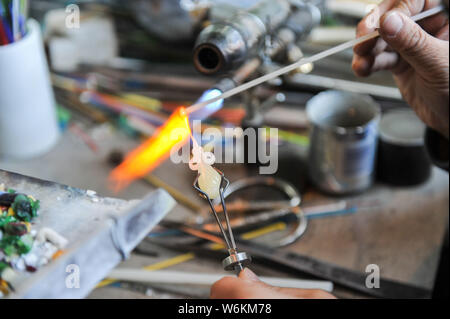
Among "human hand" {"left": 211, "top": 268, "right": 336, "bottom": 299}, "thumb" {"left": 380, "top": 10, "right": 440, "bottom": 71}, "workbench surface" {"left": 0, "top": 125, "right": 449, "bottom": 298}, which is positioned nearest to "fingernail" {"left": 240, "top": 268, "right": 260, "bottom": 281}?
"human hand" {"left": 211, "top": 268, "right": 336, "bottom": 299}

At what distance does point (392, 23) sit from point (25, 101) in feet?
2.19

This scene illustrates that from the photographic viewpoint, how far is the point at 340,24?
48.4 inches

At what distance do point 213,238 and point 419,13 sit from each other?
457 mm

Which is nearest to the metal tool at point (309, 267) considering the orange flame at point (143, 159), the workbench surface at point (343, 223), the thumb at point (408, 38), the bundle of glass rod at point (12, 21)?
the workbench surface at point (343, 223)

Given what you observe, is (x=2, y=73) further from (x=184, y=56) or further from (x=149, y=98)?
(x=184, y=56)

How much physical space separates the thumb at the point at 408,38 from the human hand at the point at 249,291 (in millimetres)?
330

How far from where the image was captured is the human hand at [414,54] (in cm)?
Answer: 65

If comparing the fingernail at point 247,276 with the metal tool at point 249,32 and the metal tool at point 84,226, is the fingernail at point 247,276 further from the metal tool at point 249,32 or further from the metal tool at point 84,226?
the metal tool at point 249,32

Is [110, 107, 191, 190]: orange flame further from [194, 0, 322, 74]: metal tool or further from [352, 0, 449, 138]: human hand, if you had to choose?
[352, 0, 449, 138]: human hand

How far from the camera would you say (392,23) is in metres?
0.63

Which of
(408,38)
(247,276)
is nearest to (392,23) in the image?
(408,38)

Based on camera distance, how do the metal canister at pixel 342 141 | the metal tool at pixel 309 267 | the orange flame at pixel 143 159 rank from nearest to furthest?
the metal tool at pixel 309 267
the metal canister at pixel 342 141
the orange flame at pixel 143 159

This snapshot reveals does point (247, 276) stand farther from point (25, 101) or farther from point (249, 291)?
point (25, 101)
